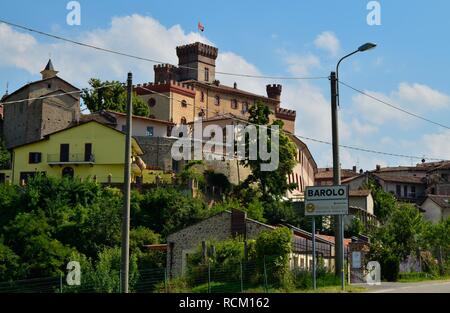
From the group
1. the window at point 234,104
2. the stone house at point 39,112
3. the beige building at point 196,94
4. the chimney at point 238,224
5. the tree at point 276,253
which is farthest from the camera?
the window at point 234,104

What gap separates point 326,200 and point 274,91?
299ft

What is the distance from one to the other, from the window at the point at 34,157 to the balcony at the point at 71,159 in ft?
3.23

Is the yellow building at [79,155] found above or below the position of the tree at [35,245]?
above

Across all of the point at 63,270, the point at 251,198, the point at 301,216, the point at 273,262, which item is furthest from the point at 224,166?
the point at 273,262

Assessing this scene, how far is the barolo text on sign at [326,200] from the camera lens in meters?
23.9

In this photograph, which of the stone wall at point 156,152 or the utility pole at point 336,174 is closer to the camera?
the utility pole at point 336,174

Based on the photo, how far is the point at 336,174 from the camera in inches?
989

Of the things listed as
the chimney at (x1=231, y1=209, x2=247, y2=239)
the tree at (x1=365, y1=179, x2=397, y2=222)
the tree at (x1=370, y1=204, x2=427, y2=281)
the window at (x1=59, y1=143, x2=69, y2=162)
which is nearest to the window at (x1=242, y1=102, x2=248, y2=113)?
the tree at (x1=365, y1=179, x2=397, y2=222)

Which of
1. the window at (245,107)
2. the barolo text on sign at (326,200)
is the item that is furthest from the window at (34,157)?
the barolo text on sign at (326,200)

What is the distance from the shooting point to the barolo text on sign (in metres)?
23.9

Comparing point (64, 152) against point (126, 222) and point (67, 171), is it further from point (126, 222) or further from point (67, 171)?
point (126, 222)

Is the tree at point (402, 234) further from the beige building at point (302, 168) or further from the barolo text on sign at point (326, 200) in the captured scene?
the beige building at point (302, 168)

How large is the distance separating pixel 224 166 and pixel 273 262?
47.7 meters

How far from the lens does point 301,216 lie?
63.1 m
